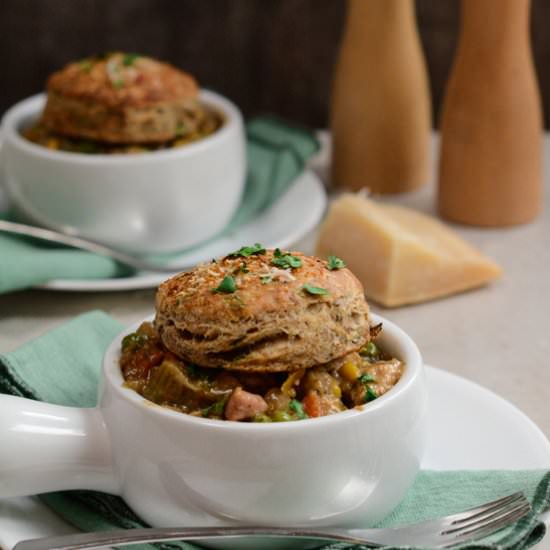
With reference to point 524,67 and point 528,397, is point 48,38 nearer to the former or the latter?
point 524,67

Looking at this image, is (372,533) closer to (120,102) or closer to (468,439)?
(468,439)

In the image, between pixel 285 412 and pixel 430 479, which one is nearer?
pixel 285 412

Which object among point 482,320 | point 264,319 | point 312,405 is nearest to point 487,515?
point 312,405

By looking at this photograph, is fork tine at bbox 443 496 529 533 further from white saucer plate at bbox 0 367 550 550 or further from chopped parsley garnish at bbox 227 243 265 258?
chopped parsley garnish at bbox 227 243 265 258

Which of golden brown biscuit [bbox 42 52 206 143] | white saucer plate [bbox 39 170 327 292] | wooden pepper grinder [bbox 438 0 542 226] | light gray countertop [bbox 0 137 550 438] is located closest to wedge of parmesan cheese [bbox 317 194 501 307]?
light gray countertop [bbox 0 137 550 438]

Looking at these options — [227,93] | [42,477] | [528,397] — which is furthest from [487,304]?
[227,93]

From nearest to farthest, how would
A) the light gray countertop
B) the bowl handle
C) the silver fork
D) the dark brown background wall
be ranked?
the silver fork < the bowl handle < the light gray countertop < the dark brown background wall
